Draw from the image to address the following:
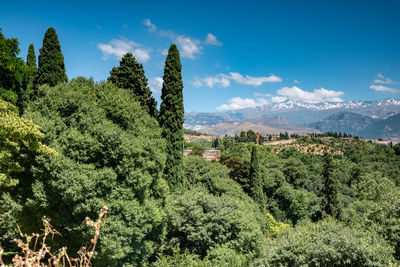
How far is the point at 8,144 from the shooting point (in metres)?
8.16

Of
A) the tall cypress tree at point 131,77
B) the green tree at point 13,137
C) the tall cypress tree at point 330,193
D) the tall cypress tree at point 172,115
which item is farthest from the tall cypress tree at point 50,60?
the tall cypress tree at point 330,193

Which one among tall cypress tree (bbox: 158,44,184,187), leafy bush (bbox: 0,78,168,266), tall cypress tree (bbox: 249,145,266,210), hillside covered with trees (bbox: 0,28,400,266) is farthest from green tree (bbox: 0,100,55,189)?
tall cypress tree (bbox: 249,145,266,210)

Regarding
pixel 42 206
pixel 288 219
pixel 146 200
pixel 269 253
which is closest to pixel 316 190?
pixel 288 219

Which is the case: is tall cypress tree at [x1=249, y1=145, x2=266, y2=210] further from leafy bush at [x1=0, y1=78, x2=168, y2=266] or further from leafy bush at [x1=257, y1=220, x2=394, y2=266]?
leafy bush at [x1=0, y1=78, x2=168, y2=266]

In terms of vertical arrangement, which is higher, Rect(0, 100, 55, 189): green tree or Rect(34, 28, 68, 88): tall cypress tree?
Rect(34, 28, 68, 88): tall cypress tree

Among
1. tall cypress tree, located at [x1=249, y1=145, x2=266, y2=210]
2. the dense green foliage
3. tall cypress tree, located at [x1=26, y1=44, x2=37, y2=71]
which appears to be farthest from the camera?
tall cypress tree, located at [x1=249, y1=145, x2=266, y2=210]

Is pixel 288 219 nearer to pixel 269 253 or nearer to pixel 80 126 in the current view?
pixel 269 253

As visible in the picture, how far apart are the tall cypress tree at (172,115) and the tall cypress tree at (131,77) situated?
1700mm

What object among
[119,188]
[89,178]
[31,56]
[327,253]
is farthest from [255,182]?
[31,56]

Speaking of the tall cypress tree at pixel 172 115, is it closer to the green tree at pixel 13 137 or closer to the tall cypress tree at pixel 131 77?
the tall cypress tree at pixel 131 77

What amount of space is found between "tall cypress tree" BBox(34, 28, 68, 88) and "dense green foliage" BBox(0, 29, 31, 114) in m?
3.00

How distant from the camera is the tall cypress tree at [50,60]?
17.4 metres

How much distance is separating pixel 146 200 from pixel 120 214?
1500 mm

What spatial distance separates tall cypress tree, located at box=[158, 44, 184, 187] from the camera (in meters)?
16.7
